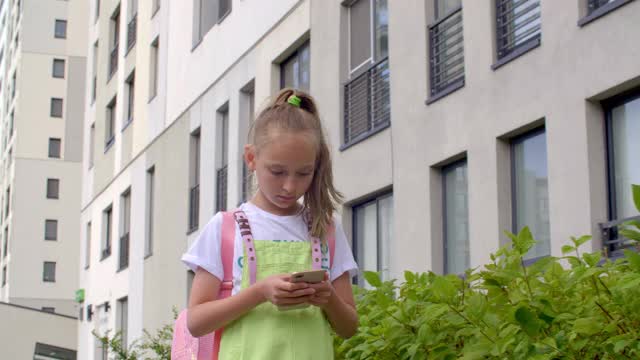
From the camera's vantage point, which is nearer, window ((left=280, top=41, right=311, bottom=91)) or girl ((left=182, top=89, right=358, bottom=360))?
girl ((left=182, top=89, right=358, bottom=360))

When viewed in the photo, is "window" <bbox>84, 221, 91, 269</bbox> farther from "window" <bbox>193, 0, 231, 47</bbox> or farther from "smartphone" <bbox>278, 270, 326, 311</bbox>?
"smartphone" <bbox>278, 270, 326, 311</bbox>

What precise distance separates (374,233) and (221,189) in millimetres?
6911

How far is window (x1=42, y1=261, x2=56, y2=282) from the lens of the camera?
64.7m

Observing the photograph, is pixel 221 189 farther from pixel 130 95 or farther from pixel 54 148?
pixel 54 148

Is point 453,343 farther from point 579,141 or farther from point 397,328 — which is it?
point 579,141

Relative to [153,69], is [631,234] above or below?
below

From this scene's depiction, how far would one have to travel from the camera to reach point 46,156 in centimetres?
6469

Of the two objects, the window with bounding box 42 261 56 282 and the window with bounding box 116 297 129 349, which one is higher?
the window with bounding box 42 261 56 282

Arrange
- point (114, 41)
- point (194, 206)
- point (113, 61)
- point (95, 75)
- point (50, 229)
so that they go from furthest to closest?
point (50, 229)
point (95, 75)
point (114, 41)
point (113, 61)
point (194, 206)

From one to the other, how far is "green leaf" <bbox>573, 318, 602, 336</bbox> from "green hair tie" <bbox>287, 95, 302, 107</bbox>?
1217 mm

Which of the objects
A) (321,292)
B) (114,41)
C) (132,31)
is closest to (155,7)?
(132,31)

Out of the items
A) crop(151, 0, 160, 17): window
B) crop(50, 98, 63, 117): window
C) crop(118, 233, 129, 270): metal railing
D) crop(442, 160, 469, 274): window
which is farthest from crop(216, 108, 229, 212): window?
crop(50, 98, 63, 117): window

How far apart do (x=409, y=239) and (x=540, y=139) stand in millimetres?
2860

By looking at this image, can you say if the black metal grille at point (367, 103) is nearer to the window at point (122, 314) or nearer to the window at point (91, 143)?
the window at point (122, 314)
